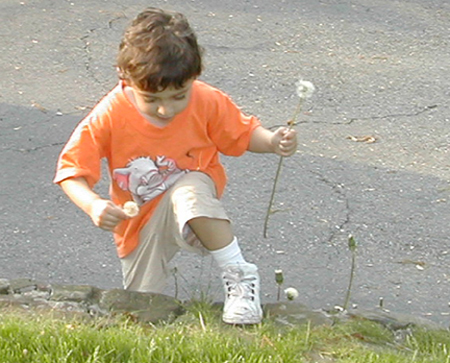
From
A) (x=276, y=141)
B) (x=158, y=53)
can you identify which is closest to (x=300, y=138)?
(x=276, y=141)

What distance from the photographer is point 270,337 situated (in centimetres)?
318

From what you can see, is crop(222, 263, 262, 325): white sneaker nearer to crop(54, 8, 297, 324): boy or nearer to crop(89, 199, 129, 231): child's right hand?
crop(54, 8, 297, 324): boy

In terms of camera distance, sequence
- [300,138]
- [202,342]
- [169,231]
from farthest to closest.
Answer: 1. [300,138]
2. [169,231]
3. [202,342]

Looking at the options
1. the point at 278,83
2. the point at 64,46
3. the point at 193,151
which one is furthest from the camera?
the point at 64,46

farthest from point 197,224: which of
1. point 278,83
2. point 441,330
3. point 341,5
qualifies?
point 341,5

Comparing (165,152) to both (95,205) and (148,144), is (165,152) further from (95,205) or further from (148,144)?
(95,205)

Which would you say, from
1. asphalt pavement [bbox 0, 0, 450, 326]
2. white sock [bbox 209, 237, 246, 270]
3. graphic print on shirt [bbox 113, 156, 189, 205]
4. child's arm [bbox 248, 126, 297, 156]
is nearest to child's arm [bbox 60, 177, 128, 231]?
graphic print on shirt [bbox 113, 156, 189, 205]

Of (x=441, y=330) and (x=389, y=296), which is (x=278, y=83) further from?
(x=441, y=330)

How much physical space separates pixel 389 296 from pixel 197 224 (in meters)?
1.14

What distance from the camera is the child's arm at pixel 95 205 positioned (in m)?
3.05

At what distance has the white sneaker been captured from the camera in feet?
10.9

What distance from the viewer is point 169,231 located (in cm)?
349

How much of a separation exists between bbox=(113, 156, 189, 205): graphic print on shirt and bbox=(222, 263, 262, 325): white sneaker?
359 millimetres

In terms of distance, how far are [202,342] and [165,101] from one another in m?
0.78
